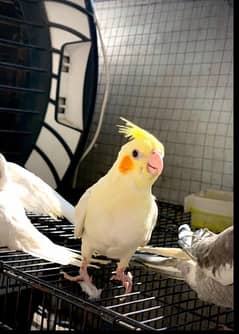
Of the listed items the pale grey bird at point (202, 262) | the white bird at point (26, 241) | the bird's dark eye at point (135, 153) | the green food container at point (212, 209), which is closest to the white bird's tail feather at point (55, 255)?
the white bird at point (26, 241)

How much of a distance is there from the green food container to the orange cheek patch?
1.53ft

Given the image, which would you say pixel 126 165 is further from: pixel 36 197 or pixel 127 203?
pixel 36 197

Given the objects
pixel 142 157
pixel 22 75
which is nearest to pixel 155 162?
pixel 142 157

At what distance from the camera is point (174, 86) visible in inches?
57.7

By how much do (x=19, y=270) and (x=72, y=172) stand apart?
0.65 meters

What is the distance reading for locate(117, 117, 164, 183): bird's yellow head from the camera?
75 centimetres

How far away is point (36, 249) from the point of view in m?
0.87

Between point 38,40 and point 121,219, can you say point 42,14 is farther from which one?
point 121,219

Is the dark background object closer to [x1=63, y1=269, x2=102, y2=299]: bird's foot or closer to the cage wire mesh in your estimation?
the cage wire mesh

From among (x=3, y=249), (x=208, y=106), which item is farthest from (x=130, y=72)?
(x=3, y=249)

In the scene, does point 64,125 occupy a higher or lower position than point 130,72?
lower

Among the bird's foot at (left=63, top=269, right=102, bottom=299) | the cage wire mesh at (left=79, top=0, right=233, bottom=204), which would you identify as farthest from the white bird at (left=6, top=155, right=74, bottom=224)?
the cage wire mesh at (left=79, top=0, right=233, bottom=204)

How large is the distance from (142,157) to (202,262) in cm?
18

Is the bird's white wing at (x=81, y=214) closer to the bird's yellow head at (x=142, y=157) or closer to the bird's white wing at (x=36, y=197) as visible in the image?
the bird's yellow head at (x=142, y=157)
